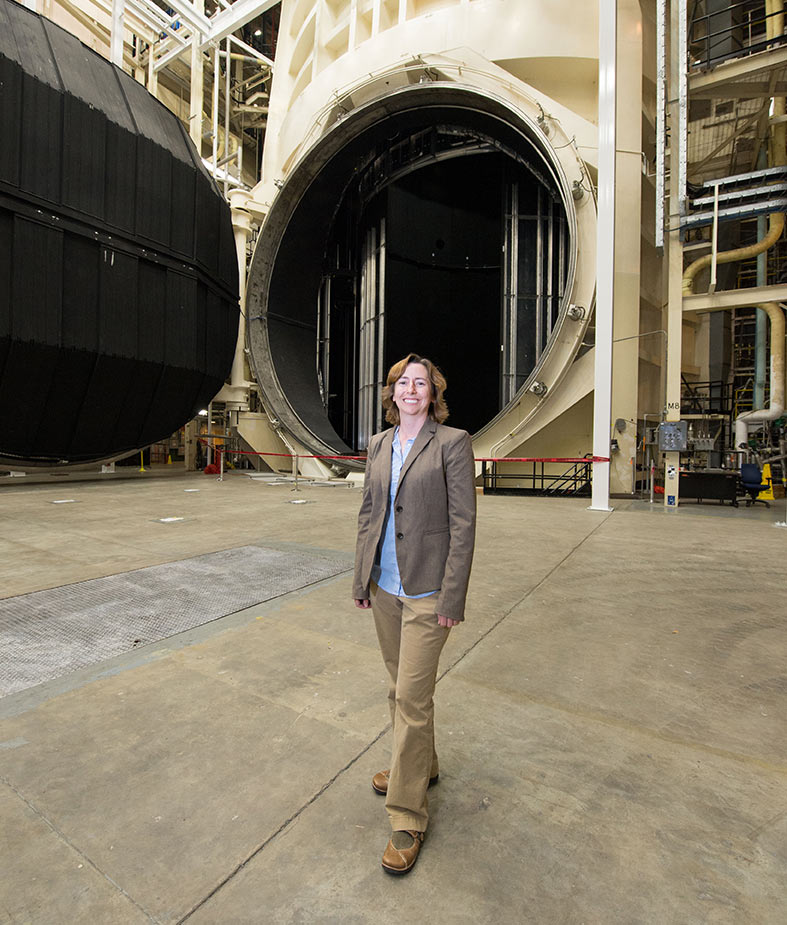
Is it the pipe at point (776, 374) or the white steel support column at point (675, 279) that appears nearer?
the white steel support column at point (675, 279)

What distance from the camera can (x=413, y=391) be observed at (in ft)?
5.07

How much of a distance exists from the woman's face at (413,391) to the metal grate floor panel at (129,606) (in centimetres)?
204

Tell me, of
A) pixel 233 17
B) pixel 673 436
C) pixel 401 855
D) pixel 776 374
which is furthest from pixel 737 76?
pixel 233 17

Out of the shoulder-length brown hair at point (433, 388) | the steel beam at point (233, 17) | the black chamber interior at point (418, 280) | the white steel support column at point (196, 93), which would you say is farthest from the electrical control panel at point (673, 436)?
the steel beam at point (233, 17)

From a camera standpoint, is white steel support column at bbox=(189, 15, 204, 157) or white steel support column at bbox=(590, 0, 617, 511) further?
white steel support column at bbox=(189, 15, 204, 157)

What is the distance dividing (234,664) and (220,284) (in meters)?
10.1

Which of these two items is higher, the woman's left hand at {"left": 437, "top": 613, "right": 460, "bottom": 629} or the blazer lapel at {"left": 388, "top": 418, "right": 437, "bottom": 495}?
the blazer lapel at {"left": 388, "top": 418, "right": 437, "bottom": 495}

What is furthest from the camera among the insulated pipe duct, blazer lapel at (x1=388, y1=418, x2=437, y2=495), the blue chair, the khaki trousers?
the insulated pipe duct

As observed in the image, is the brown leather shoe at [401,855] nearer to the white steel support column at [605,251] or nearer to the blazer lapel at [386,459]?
the blazer lapel at [386,459]

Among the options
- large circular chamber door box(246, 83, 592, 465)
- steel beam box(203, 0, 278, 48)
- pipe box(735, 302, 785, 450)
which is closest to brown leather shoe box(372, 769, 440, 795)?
large circular chamber door box(246, 83, 592, 465)

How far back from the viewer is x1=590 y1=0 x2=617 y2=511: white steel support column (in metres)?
7.90

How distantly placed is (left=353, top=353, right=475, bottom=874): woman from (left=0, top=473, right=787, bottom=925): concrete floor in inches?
6.0

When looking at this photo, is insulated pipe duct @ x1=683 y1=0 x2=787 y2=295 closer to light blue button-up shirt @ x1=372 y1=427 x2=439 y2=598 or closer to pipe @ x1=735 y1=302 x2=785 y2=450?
pipe @ x1=735 y1=302 x2=785 y2=450

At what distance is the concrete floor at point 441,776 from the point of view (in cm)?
121
